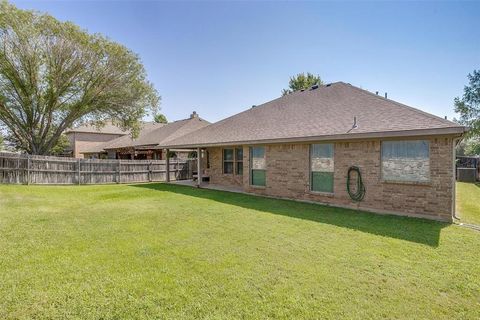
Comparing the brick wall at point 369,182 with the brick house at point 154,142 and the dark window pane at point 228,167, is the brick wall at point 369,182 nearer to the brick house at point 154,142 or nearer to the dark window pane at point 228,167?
the dark window pane at point 228,167

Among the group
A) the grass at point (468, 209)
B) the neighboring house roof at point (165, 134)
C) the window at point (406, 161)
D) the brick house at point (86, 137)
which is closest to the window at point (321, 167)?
the window at point (406, 161)

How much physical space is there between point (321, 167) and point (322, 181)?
0.50m

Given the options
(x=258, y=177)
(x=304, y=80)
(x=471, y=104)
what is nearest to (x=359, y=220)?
(x=258, y=177)

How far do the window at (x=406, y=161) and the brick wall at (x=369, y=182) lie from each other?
0.14 m

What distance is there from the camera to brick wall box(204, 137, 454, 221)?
7.24m

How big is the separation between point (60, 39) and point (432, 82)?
2294 cm

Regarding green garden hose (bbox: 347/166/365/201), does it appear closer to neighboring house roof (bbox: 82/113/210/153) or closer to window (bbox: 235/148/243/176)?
window (bbox: 235/148/243/176)

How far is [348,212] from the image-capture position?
814 centimetres

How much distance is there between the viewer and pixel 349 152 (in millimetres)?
8969

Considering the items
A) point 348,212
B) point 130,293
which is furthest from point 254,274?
point 348,212

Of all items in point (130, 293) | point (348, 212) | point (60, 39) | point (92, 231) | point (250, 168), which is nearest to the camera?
point (130, 293)

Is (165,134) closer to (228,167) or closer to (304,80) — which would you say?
(228,167)

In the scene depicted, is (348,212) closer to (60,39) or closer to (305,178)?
(305,178)

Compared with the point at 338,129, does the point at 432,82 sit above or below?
above
